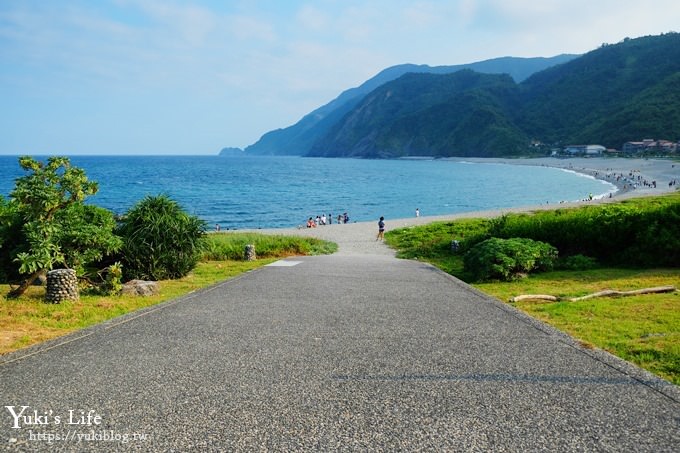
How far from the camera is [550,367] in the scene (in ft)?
21.6

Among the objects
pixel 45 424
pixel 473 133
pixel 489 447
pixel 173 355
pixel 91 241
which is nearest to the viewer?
pixel 489 447

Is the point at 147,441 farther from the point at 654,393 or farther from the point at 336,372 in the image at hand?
the point at 654,393

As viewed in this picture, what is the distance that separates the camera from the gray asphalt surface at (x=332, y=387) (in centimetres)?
465

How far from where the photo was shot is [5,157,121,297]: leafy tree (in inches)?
433

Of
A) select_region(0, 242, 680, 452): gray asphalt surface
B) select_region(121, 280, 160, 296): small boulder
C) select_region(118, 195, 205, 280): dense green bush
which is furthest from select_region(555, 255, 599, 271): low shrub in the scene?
select_region(121, 280, 160, 296): small boulder

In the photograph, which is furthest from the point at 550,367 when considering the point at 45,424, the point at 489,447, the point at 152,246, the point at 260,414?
the point at 152,246

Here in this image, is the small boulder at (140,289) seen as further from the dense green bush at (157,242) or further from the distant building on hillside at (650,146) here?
the distant building on hillside at (650,146)

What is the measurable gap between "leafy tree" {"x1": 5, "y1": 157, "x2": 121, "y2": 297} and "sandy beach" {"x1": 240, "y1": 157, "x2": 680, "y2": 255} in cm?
1351

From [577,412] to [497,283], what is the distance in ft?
29.2

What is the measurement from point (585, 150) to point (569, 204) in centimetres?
11239

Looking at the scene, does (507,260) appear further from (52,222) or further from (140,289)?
(52,222)

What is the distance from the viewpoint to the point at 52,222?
466 inches

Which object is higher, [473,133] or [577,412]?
[473,133]

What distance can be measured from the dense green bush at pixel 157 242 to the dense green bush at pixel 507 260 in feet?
30.8
